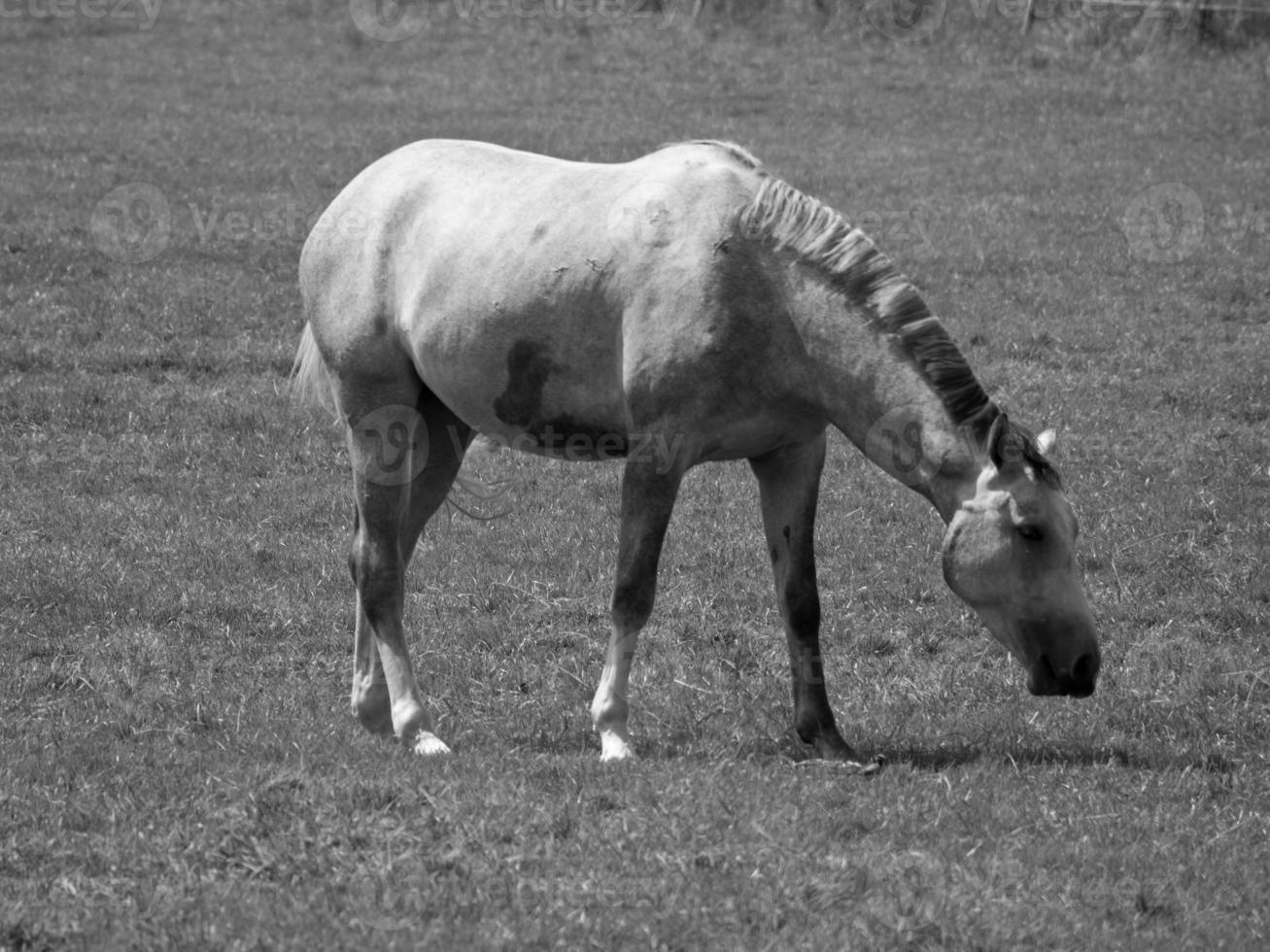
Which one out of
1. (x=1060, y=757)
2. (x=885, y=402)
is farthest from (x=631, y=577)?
(x=1060, y=757)

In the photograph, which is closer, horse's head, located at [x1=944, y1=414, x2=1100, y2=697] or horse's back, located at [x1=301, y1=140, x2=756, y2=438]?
horse's head, located at [x1=944, y1=414, x2=1100, y2=697]

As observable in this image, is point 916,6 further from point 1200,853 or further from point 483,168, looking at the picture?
point 1200,853

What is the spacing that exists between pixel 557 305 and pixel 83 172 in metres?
12.0

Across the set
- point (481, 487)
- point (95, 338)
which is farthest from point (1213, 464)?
point (95, 338)

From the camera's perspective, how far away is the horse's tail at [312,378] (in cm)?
688

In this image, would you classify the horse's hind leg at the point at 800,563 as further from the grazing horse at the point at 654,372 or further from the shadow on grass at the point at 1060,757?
the shadow on grass at the point at 1060,757

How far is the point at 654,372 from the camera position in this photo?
5.68 m

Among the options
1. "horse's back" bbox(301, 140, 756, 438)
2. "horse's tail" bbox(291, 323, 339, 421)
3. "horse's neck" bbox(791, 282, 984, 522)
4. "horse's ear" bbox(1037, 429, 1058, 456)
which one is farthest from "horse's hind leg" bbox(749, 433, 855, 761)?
"horse's tail" bbox(291, 323, 339, 421)

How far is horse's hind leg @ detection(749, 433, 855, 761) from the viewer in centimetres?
604

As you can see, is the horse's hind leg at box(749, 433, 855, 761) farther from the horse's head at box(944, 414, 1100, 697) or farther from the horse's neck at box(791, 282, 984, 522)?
the horse's head at box(944, 414, 1100, 697)

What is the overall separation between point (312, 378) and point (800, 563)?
224cm

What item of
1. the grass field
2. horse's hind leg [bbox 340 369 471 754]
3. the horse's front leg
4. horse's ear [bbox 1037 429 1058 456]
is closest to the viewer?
the grass field

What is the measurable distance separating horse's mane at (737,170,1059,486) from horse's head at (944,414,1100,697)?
0.05 metres

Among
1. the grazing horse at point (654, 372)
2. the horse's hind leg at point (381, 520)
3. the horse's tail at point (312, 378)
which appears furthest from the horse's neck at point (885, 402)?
the horse's tail at point (312, 378)
